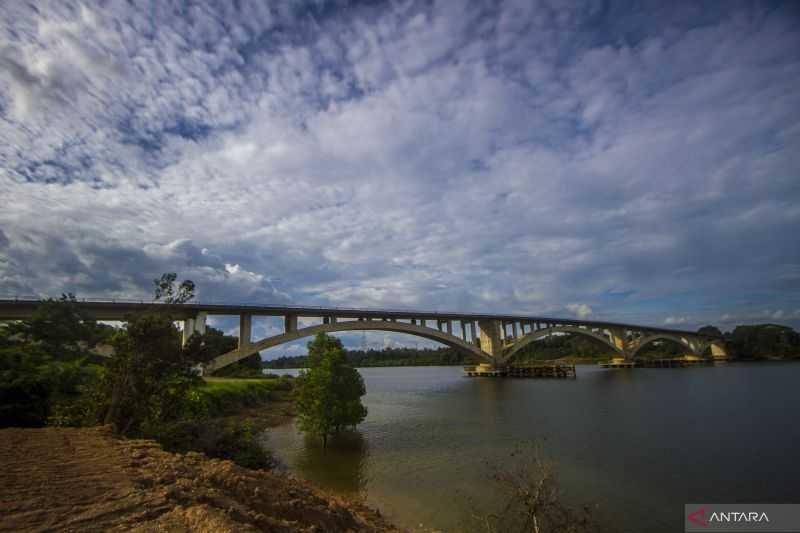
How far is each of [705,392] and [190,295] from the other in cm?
4489

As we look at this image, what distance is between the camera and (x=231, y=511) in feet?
19.3

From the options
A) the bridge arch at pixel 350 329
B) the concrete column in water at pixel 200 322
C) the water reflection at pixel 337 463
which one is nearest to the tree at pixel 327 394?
the water reflection at pixel 337 463

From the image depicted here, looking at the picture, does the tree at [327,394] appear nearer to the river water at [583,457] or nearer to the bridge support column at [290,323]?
the river water at [583,457]

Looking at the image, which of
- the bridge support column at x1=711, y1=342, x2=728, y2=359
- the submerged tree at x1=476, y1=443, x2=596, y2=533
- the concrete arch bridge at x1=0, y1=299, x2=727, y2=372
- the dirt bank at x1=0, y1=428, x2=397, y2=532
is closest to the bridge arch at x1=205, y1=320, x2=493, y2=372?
the concrete arch bridge at x1=0, y1=299, x2=727, y2=372

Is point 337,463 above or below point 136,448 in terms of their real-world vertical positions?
below

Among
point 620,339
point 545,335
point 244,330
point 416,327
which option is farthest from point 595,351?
point 244,330

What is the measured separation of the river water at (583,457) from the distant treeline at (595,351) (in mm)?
51111

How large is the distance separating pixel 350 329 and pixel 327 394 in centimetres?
3083

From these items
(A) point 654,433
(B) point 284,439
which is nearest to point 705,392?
(A) point 654,433

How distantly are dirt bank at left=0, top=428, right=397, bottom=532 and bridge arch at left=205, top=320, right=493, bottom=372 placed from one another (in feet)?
87.7

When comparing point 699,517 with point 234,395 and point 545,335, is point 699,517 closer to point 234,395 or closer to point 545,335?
point 234,395

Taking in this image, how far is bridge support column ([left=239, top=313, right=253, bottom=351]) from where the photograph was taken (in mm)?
40963

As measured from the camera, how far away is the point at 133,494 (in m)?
5.93

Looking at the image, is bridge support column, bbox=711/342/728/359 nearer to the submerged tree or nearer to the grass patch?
the grass patch
